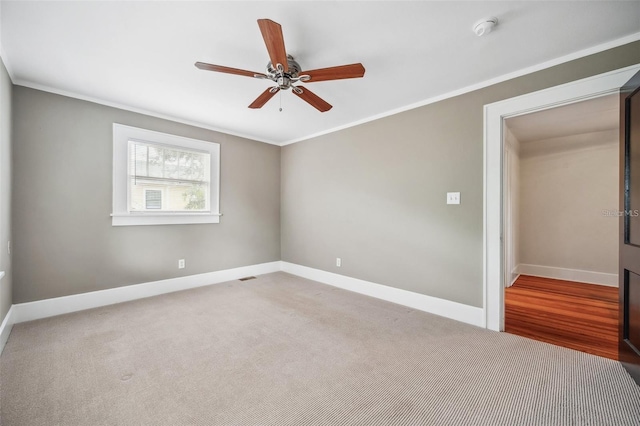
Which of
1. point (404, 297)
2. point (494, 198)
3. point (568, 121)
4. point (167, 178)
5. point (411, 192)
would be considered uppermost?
point (568, 121)

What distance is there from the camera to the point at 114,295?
3205 mm

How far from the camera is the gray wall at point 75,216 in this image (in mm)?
2713

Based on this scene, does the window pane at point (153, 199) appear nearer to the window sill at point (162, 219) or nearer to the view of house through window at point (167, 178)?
the view of house through window at point (167, 178)

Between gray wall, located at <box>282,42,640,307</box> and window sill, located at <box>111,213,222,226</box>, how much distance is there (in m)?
1.58

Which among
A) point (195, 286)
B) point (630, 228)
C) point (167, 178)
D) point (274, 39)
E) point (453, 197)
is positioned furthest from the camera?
point (195, 286)

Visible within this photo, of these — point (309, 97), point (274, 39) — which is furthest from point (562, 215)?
point (274, 39)

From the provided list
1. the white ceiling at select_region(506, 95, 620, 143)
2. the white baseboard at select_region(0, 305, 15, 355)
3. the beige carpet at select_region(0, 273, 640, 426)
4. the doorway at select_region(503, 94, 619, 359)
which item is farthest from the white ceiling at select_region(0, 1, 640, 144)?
the beige carpet at select_region(0, 273, 640, 426)

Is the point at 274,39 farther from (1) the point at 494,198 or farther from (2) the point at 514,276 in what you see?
(2) the point at 514,276

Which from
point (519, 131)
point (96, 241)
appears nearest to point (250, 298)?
point (96, 241)

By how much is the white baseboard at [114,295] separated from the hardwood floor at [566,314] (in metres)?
3.81

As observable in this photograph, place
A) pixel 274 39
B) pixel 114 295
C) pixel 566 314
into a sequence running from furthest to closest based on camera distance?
pixel 114 295, pixel 566 314, pixel 274 39

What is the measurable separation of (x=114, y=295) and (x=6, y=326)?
2.98ft

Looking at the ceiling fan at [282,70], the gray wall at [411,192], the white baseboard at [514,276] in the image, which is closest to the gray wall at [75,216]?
the gray wall at [411,192]

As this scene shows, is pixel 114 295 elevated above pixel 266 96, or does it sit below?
below
